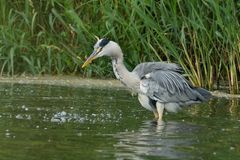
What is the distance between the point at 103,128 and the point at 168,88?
66.3 inches

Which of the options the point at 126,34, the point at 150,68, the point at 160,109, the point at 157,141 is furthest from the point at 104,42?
the point at 157,141

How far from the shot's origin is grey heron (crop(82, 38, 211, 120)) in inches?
384

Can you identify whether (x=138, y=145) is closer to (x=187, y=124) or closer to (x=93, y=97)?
(x=187, y=124)

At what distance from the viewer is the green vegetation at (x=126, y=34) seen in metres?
11.4

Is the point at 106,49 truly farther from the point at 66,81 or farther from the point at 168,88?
the point at 66,81

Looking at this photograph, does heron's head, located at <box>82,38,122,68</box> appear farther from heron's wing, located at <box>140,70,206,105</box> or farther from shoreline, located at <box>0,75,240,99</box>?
shoreline, located at <box>0,75,240,99</box>

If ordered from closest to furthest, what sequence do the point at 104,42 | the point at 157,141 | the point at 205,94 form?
the point at 157,141 → the point at 205,94 → the point at 104,42

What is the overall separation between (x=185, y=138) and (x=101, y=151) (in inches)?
49.0

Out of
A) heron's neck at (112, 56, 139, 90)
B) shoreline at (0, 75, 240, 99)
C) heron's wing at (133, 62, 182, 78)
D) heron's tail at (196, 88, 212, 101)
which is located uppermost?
heron's wing at (133, 62, 182, 78)

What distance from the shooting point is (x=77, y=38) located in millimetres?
12789

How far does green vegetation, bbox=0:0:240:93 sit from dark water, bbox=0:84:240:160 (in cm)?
81

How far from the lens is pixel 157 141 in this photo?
7629mm

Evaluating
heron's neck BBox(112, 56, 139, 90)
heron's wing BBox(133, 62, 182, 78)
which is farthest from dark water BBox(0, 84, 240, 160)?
heron's wing BBox(133, 62, 182, 78)

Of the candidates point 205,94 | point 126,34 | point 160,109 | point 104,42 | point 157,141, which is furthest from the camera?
point 126,34
